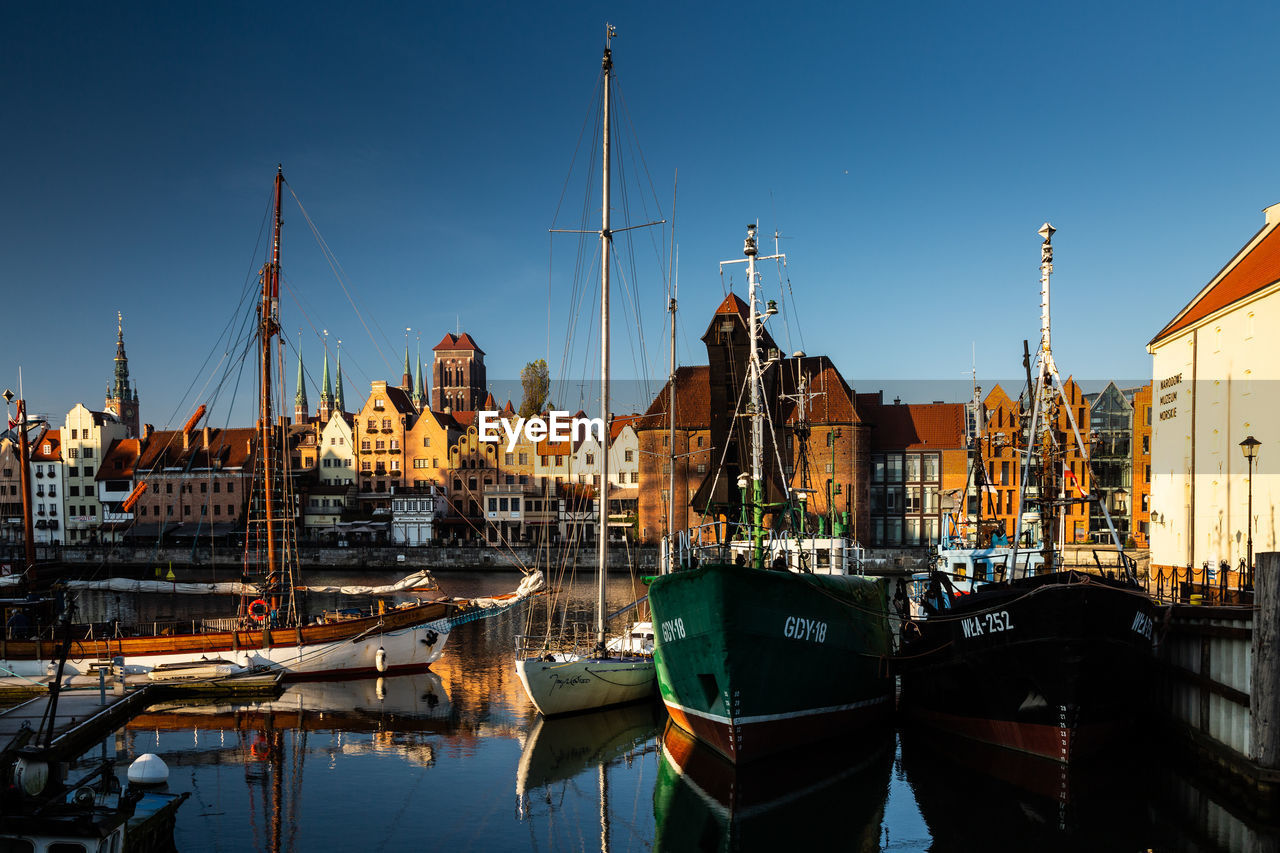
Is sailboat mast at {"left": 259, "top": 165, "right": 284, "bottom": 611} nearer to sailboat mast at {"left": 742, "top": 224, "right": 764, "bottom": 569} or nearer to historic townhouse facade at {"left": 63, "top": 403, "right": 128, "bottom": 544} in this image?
sailboat mast at {"left": 742, "top": 224, "right": 764, "bottom": 569}

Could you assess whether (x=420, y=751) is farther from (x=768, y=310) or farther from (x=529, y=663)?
(x=768, y=310)

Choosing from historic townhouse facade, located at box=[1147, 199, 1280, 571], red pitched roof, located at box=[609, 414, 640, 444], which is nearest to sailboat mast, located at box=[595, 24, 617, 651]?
historic townhouse facade, located at box=[1147, 199, 1280, 571]

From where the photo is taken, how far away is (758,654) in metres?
19.8

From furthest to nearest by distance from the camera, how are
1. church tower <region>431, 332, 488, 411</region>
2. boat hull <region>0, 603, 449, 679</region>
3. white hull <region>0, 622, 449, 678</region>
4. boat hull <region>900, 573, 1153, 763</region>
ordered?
church tower <region>431, 332, 488, 411</region> < boat hull <region>0, 603, 449, 679</region> < white hull <region>0, 622, 449, 678</region> < boat hull <region>900, 573, 1153, 763</region>

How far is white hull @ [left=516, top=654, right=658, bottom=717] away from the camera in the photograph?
992 inches

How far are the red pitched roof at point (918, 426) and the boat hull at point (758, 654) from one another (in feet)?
188

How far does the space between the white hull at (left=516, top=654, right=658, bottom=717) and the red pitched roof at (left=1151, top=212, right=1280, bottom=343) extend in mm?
27912

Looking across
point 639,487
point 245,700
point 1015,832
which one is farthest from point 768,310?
point 639,487

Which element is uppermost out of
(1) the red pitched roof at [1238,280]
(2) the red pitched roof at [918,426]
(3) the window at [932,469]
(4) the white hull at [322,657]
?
(1) the red pitched roof at [1238,280]

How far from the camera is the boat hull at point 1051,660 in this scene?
19.8 metres

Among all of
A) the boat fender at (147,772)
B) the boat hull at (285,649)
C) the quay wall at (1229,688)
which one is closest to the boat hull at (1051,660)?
the quay wall at (1229,688)

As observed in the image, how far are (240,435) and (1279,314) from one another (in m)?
92.8

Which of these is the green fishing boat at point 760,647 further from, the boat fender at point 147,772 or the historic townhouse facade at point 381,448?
the historic townhouse facade at point 381,448

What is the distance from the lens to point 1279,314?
34094mm
